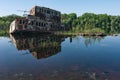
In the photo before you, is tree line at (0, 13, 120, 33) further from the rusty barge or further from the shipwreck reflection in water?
the shipwreck reflection in water

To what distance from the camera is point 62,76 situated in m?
13.9

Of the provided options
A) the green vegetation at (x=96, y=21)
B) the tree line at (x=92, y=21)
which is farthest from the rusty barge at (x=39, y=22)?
the green vegetation at (x=96, y=21)

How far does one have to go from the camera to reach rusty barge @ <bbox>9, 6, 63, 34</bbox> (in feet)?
180

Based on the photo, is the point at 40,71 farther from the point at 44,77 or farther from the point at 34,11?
the point at 34,11

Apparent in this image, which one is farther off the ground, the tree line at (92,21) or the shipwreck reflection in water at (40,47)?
the tree line at (92,21)

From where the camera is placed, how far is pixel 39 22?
2334 inches

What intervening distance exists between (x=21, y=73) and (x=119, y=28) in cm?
10839

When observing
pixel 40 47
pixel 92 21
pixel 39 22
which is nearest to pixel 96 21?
pixel 92 21

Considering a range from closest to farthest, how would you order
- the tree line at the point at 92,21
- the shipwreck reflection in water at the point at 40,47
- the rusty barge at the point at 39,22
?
the shipwreck reflection in water at the point at 40,47, the rusty barge at the point at 39,22, the tree line at the point at 92,21

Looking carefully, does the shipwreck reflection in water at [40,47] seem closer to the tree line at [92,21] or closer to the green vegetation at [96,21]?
the tree line at [92,21]

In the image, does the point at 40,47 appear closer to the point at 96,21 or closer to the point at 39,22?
the point at 39,22

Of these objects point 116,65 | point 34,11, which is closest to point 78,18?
point 34,11

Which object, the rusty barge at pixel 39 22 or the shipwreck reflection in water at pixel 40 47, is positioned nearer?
the shipwreck reflection in water at pixel 40 47

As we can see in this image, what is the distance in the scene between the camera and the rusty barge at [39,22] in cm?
5482
